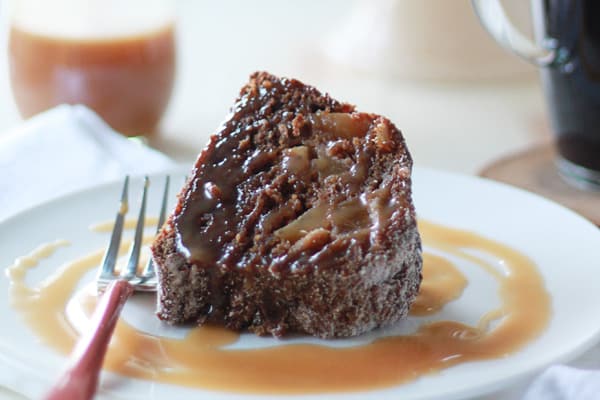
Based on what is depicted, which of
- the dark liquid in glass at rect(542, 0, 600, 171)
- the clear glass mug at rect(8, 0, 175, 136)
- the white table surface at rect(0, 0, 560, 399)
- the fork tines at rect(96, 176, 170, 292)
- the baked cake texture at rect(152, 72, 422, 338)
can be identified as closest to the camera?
the baked cake texture at rect(152, 72, 422, 338)

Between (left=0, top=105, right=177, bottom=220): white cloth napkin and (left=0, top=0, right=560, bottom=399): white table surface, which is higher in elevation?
(left=0, top=105, right=177, bottom=220): white cloth napkin

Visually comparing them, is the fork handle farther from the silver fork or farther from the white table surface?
the white table surface

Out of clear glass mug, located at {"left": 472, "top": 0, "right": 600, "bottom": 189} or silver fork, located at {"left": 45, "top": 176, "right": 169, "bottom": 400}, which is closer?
silver fork, located at {"left": 45, "top": 176, "right": 169, "bottom": 400}

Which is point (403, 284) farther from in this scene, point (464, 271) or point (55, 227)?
point (55, 227)

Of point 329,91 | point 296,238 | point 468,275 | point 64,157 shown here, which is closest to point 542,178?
point 468,275

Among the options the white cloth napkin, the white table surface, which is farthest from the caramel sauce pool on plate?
the white table surface

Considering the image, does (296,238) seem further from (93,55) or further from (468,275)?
(93,55)
